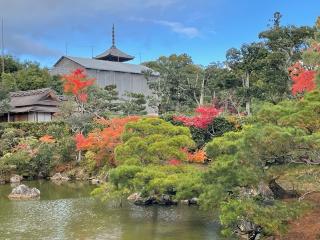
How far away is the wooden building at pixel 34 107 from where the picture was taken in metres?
42.8

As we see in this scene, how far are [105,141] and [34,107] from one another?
17514mm

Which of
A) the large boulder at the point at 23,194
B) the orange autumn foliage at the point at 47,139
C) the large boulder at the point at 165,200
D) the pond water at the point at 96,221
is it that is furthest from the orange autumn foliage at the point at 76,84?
the large boulder at the point at 165,200

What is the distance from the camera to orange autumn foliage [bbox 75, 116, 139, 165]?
2691 centimetres

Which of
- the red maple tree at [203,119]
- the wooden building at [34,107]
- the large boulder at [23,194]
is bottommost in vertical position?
the large boulder at [23,194]

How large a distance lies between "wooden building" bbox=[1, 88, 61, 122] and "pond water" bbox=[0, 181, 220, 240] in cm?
2154

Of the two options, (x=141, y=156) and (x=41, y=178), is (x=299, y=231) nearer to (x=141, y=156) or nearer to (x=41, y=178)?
(x=141, y=156)

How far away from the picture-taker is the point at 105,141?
27.2m

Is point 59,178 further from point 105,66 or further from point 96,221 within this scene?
point 105,66

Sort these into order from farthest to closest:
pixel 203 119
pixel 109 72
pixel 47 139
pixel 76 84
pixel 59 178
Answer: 1. pixel 109 72
2. pixel 76 84
3. pixel 47 139
4. pixel 59 178
5. pixel 203 119

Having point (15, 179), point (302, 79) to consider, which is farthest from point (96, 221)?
point (302, 79)

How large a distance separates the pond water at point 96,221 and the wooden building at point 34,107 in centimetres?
2154

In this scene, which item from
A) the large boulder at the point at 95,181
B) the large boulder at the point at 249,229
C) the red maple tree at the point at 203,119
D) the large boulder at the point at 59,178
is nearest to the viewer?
the large boulder at the point at 249,229

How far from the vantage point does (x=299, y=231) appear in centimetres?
1316

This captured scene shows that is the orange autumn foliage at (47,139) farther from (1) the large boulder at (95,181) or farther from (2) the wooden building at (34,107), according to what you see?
(2) the wooden building at (34,107)
